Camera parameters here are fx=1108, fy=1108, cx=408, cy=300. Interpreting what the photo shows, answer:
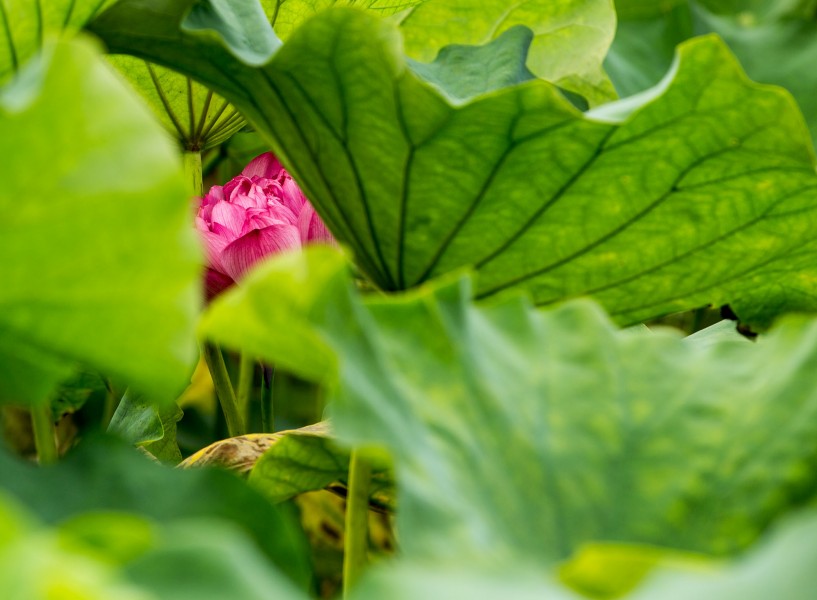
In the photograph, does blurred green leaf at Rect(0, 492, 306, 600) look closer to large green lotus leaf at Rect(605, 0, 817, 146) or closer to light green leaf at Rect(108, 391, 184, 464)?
light green leaf at Rect(108, 391, 184, 464)

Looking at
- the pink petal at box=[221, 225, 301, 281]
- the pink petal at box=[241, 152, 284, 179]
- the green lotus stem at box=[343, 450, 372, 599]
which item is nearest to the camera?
the green lotus stem at box=[343, 450, 372, 599]

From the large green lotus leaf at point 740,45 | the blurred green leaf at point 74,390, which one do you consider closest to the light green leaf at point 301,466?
the blurred green leaf at point 74,390

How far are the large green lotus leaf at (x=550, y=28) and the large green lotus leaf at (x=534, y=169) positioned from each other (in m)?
0.21

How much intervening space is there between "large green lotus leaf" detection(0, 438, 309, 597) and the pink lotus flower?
0.45 meters

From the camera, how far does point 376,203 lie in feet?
2.32

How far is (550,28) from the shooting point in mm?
911

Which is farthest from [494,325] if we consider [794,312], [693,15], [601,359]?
[693,15]

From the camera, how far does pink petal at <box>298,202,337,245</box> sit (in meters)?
0.93

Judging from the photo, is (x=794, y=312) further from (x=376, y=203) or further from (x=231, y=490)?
(x=231, y=490)

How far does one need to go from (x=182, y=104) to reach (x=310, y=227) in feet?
0.74

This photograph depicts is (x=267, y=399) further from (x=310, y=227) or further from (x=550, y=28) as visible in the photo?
(x=550, y=28)

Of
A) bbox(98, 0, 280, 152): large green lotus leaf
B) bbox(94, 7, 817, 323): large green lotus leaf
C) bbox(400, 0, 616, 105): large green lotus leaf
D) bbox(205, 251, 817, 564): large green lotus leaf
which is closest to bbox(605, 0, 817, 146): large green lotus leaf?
bbox(400, 0, 616, 105): large green lotus leaf

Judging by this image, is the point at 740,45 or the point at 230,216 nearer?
the point at 230,216

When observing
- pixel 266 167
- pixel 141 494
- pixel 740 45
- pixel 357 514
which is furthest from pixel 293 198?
pixel 740 45
